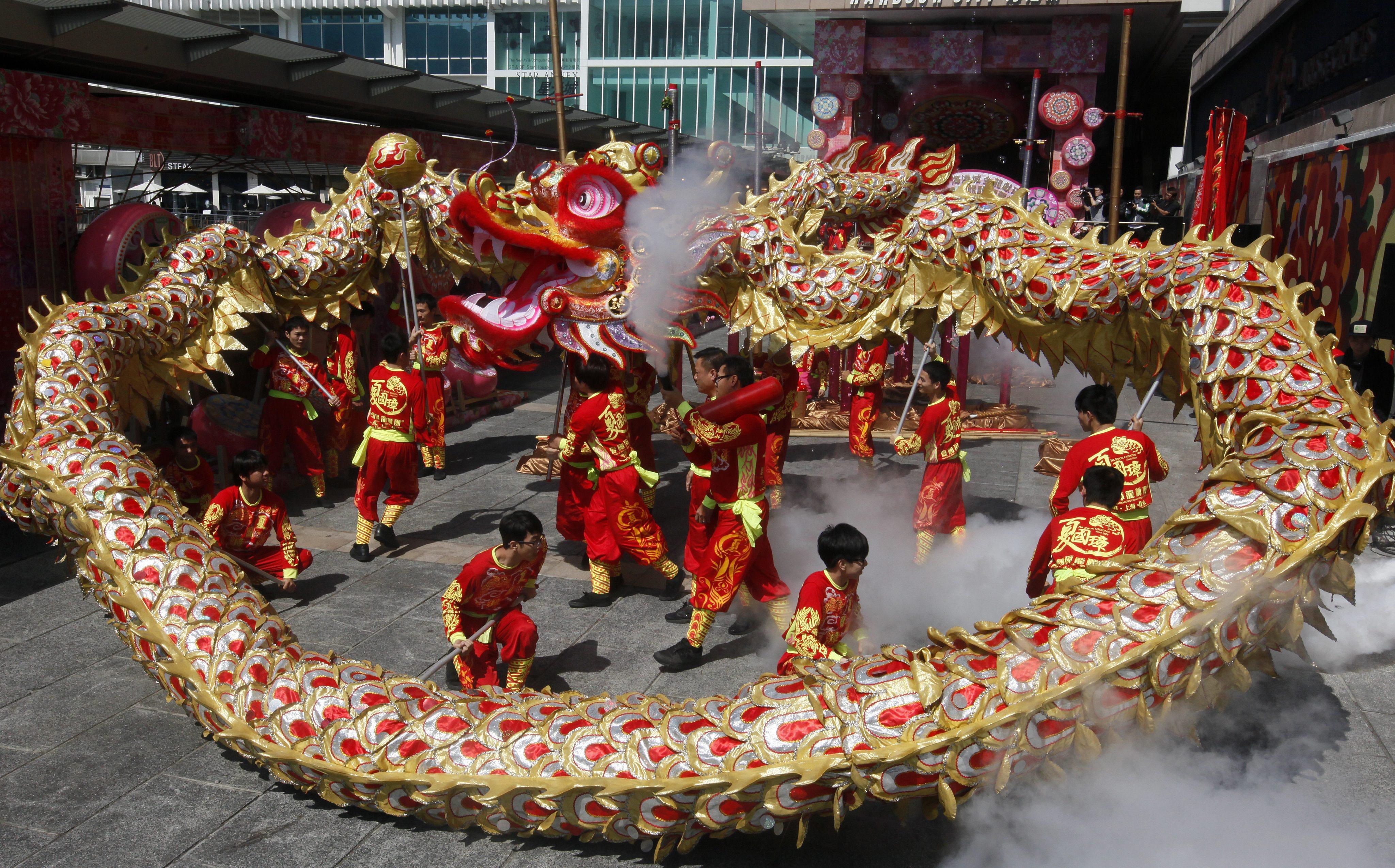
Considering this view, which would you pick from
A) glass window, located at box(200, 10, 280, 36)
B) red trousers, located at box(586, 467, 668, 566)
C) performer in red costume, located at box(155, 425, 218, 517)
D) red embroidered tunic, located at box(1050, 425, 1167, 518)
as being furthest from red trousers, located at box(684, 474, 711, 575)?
glass window, located at box(200, 10, 280, 36)

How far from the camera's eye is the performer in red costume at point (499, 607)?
4441 millimetres

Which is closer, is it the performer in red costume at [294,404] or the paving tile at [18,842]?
the paving tile at [18,842]

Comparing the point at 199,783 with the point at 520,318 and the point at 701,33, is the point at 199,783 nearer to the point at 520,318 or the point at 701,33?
the point at 520,318

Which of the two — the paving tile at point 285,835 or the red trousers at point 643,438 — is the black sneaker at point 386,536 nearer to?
the red trousers at point 643,438

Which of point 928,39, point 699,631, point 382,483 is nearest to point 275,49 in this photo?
point 382,483

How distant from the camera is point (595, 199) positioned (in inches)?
217

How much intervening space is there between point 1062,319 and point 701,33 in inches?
707

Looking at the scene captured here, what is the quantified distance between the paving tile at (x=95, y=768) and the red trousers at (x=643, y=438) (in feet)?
9.80

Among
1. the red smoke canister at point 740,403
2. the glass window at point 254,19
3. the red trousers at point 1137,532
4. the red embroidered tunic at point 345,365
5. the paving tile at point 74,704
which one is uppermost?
the glass window at point 254,19

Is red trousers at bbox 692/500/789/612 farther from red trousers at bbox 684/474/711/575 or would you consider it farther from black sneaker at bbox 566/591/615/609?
black sneaker at bbox 566/591/615/609

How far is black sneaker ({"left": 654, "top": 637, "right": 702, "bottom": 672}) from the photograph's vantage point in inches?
199

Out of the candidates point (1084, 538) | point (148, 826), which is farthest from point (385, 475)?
point (1084, 538)

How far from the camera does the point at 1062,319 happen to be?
4324 millimetres

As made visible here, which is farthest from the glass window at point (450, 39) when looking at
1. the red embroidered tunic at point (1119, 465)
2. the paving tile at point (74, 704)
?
the red embroidered tunic at point (1119, 465)
